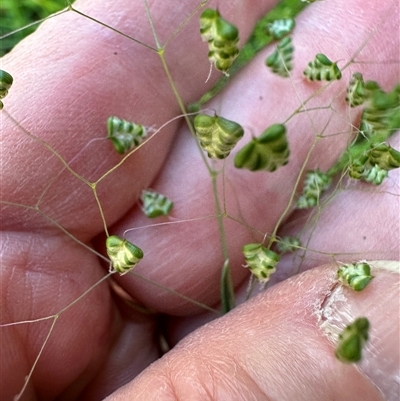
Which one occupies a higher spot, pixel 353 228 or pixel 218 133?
pixel 218 133

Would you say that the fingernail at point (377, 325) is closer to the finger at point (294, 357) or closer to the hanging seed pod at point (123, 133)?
the finger at point (294, 357)

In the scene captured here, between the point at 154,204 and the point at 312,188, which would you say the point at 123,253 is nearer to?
the point at 154,204

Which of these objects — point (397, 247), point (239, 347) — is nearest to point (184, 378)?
point (239, 347)

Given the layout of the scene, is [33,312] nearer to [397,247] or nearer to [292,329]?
[292,329]

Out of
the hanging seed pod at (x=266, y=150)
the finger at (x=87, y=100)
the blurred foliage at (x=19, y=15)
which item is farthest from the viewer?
the blurred foliage at (x=19, y=15)

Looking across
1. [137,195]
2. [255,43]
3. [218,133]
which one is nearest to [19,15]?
[255,43]

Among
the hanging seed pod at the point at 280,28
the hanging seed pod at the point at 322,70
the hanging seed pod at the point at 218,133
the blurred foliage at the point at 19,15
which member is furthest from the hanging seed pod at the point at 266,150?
the blurred foliage at the point at 19,15
